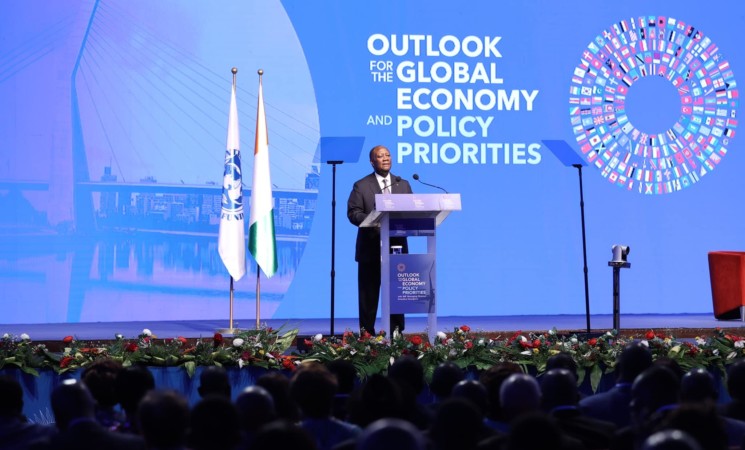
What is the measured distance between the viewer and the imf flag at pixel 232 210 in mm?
8336

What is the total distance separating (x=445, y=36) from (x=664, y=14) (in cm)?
215

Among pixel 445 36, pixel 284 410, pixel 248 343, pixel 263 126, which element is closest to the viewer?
pixel 284 410

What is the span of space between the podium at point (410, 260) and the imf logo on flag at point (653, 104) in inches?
157

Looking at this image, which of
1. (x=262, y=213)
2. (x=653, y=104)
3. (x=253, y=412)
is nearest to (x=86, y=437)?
(x=253, y=412)

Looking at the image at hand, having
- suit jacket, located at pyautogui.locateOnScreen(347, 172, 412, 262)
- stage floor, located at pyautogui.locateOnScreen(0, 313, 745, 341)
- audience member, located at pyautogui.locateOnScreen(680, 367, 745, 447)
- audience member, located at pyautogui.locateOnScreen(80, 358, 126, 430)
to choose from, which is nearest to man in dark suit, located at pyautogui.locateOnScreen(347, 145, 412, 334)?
suit jacket, located at pyautogui.locateOnScreen(347, 172, 412, 262)

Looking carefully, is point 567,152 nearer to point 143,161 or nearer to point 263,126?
point 263,126

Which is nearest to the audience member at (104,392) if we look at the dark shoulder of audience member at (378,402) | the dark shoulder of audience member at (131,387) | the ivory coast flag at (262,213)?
the dark shoulder of audience member at (131,387)

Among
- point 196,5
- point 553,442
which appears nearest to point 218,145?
point 196,5

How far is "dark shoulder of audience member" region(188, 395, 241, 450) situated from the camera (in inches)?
96.1

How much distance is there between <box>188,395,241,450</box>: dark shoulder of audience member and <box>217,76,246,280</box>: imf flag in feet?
19.4

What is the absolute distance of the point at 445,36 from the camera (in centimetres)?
977

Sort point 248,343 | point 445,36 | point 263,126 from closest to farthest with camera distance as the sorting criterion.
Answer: point 248,343 < point 263,126 < point 445,36

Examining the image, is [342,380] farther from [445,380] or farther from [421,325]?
[421,325]

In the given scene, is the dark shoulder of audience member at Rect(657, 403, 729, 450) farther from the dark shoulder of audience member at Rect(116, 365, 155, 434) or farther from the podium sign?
the podium sign
